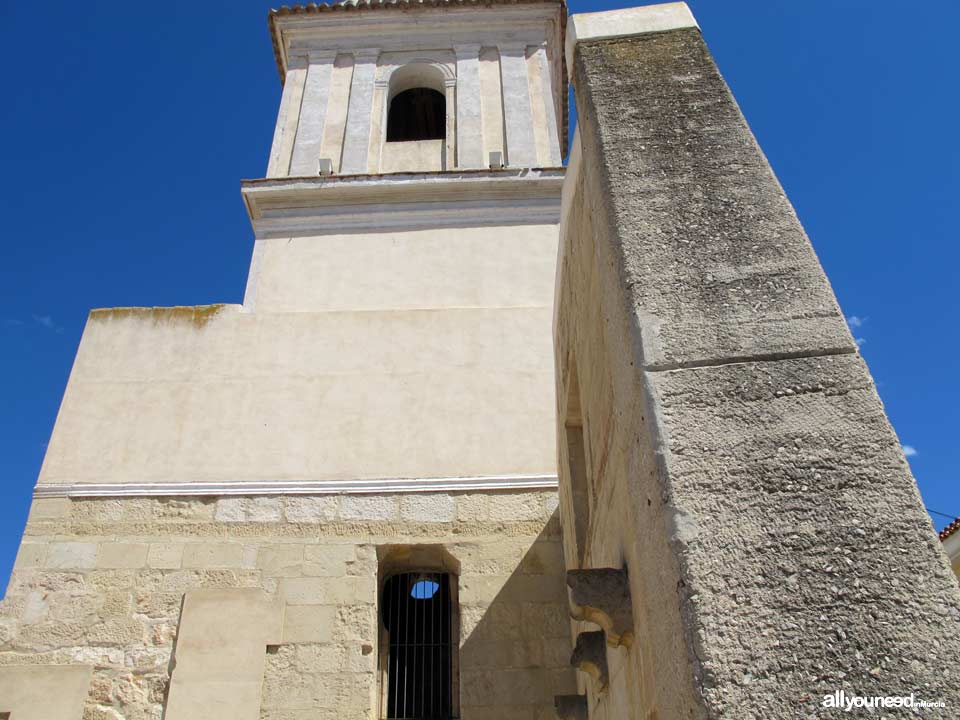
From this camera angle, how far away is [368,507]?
5973mm

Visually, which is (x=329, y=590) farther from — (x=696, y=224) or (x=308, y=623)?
(x=696, y=224)

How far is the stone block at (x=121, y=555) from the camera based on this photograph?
566 cm

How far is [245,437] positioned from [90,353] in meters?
1.73

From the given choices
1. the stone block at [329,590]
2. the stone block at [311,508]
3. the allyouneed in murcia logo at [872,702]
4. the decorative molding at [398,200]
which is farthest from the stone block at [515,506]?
the allyouneed in murcia logo at [872,702]

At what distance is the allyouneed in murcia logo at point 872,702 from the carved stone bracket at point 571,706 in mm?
3325

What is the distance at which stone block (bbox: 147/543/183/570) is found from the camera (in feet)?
18.5

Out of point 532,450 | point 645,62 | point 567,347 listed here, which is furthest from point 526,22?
point 645,62

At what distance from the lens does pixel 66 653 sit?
5.29m

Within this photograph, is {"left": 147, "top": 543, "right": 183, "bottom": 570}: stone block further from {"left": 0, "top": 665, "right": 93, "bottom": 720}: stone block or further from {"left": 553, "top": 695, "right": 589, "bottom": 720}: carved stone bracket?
{"left": 553, "top": 695, "right": 589, "bottom": 720}: carved stone bracket

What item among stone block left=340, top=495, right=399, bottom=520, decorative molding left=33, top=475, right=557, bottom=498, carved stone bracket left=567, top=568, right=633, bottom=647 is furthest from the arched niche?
carved stone bracket left=567, top=568, right=633, bottom=647

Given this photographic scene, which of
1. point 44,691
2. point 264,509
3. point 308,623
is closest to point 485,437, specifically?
point 264,509

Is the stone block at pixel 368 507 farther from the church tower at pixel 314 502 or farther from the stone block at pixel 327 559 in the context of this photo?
the stone block at pixel 327 559

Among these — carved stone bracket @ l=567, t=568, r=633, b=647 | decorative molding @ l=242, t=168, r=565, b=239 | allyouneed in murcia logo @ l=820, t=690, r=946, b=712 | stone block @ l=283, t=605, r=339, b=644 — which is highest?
decorative molding @ l=242, t=168, r=565, b=239

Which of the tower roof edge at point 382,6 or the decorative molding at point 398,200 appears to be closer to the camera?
the decorative molding at point 398,200
